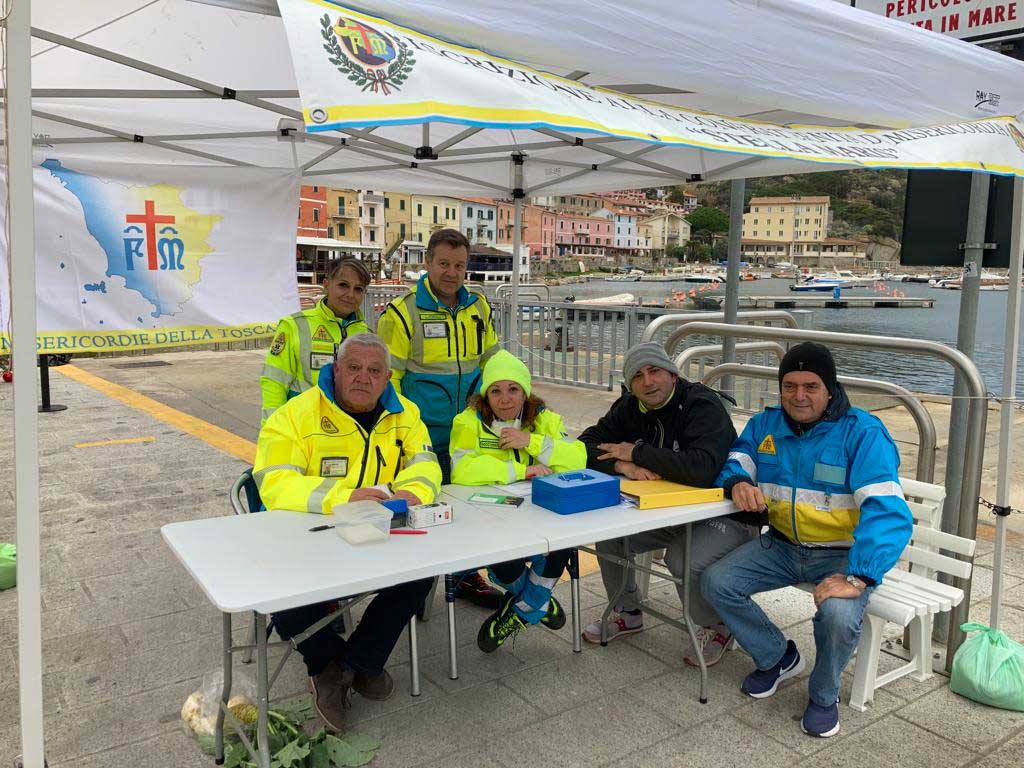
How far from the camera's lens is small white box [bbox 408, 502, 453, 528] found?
2605 mm

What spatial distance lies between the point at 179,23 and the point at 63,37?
0.47m

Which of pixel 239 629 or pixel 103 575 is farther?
pixel 103 575

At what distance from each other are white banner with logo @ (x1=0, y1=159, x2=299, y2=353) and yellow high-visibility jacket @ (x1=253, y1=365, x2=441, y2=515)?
147 cm

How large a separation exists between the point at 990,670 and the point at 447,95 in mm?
2903

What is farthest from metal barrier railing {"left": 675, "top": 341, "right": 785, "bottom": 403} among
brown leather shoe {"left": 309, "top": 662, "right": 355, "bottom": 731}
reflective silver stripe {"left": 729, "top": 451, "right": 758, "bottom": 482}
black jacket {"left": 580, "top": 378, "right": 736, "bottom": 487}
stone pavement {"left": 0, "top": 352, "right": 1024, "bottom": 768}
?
brown leather shoe {"left": 309, "top": 662, "right": 355, "bottom": 731}

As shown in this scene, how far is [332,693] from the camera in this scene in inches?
107

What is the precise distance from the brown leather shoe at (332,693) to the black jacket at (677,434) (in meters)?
1.36

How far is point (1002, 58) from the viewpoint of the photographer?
3.02m

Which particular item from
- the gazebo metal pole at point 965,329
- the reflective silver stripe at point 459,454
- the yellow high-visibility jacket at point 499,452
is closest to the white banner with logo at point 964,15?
the gazebo metal pole at point 965,329

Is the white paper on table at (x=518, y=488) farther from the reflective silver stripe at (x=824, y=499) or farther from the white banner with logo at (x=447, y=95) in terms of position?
the white banner with logo at (x=447, y=95)

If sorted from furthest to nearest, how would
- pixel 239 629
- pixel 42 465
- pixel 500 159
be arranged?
1. pixel 42 465
2. pixel 500 159
3. pixel 239 629

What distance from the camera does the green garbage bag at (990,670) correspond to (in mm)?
2930

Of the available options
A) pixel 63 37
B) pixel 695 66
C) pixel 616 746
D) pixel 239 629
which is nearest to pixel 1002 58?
pixel 695 66

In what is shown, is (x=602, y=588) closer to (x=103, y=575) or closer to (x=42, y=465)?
(x=103, y=575)
